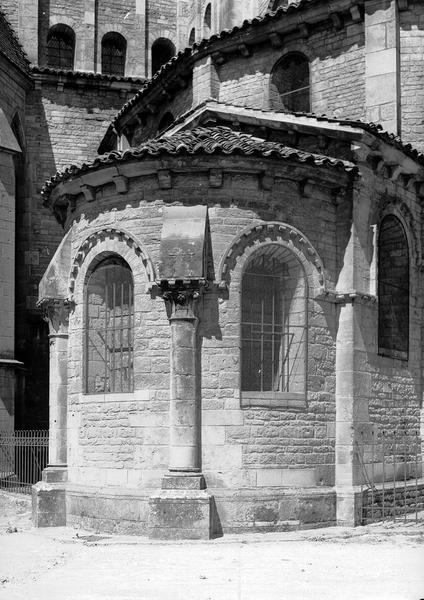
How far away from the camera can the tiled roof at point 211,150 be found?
1488 cm

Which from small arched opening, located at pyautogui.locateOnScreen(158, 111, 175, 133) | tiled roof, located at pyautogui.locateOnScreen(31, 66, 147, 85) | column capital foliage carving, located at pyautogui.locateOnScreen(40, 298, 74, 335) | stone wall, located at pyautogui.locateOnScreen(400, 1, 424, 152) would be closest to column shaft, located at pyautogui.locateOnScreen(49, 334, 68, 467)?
column capital foliage carving, located at pyautogui.locateOnScreen(40, 298, 74, 335)

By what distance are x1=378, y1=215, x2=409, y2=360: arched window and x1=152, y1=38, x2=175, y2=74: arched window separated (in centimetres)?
1571

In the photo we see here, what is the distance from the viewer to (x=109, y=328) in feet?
53.1

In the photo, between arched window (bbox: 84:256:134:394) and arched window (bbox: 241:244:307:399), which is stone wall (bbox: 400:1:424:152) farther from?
arched window (bbox: 84:256:134:394)

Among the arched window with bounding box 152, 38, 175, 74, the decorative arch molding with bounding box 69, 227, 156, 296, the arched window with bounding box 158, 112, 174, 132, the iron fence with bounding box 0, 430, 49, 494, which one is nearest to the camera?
the decorative arch molding with bounding box 69, 227, 156, 296

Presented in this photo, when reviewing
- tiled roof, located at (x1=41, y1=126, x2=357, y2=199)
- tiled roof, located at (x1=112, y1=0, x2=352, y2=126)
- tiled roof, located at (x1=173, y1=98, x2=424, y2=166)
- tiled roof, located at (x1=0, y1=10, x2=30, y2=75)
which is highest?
tiled roof, located at (x1=0, y1=10, x2=30, y2=75)

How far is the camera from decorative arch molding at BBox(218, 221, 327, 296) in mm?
15156

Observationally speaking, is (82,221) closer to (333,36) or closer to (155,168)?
(155,168)

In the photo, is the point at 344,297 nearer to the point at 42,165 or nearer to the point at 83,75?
the point at 42,165

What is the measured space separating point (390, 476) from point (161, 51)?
19.0m

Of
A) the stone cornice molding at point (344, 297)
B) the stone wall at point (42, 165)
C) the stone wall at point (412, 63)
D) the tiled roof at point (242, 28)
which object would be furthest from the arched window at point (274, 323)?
the stone wall at point (42, 165)

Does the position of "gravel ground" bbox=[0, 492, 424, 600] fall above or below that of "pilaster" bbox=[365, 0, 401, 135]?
below

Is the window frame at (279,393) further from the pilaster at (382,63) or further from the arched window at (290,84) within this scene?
the arched window at (290,84)

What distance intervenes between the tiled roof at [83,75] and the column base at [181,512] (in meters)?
17.6
